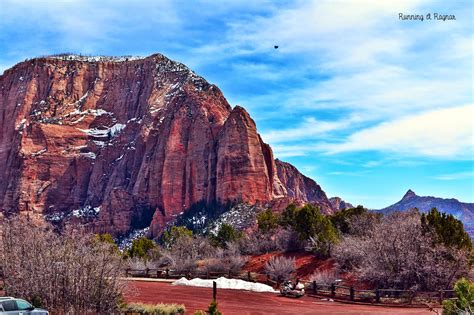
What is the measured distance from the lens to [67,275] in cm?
1816

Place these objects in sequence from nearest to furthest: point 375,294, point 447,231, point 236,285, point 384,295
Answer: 1. point 375,294
2. point 384,295
3. point 447,231
4. point 236,285

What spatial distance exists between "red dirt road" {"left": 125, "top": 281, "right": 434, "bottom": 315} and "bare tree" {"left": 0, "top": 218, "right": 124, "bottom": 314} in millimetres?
3395

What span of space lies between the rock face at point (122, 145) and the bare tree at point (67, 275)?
84.4 m

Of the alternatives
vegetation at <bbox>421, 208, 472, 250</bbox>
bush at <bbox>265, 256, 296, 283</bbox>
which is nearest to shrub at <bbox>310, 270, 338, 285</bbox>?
bush at <bbox>265, 256, 296, 283</bbox>

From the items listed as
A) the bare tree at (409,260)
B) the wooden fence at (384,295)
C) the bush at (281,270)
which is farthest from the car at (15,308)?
the bush at (281,270)

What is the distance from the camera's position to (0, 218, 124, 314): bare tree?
59.7 feet

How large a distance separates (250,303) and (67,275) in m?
12.3

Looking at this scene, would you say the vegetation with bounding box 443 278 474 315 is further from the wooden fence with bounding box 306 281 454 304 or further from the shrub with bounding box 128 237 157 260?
the shrub with bounding box 128 237 157 260

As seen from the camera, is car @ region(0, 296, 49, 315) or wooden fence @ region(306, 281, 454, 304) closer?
car @ region(0, 296, 49, 315)

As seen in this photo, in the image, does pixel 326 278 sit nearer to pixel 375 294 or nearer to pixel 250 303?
pixel 375 294

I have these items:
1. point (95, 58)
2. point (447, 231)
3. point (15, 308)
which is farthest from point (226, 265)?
point (95, 58)

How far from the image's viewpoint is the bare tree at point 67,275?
59.7 ft

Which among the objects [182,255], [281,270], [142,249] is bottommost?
[281,270]

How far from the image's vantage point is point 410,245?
102 feet
